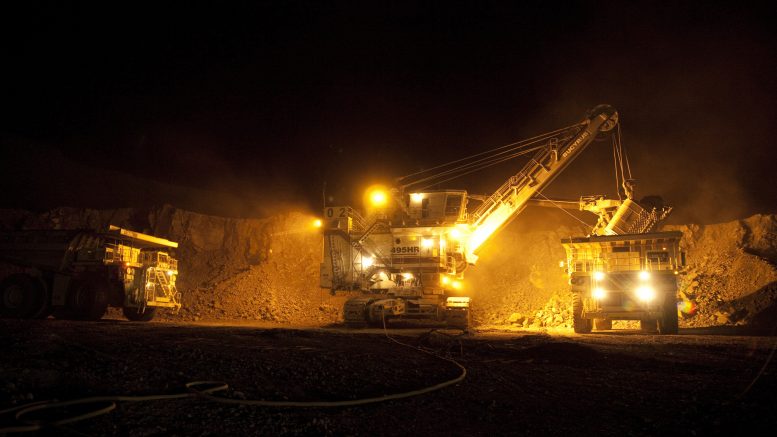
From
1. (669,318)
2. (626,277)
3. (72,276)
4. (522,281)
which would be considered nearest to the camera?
(669,318)

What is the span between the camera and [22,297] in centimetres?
1576

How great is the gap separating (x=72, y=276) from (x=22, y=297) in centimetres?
155

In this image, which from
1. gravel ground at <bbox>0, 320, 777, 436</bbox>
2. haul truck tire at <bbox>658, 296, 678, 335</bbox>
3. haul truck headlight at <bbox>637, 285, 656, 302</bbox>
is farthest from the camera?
haul truck headlight at <bbox>637, 285, 656, 302</bbox>

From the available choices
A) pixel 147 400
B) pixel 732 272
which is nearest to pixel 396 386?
pixel 147 400

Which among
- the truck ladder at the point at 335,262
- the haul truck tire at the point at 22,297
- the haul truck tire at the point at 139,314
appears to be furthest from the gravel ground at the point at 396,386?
the truck ladder at the point at 335,262

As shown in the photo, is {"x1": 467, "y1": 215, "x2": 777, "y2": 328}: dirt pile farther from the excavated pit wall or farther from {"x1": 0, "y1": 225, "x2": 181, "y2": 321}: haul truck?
{"x1": 0, "y1": 225, "x2": 181, "y2": 321}: haul truck

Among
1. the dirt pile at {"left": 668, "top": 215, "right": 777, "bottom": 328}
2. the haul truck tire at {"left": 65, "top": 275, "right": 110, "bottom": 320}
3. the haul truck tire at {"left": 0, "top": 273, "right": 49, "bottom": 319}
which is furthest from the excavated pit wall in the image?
the haul truck tire at {"left": 0, "top": 273, "right": 49, "bottom": 319}

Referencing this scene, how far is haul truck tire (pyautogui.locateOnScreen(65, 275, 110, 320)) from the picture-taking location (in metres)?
15.9

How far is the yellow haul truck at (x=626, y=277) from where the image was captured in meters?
14.8

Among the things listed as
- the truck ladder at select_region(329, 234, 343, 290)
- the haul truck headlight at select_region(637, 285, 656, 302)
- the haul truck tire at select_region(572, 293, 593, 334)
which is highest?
the truck ladder at select_region(329, 234, 343, 290)

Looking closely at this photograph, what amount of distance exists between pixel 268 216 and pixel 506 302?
55.3ft

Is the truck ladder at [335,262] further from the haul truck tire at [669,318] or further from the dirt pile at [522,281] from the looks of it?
the haul truck tire at [669,318]

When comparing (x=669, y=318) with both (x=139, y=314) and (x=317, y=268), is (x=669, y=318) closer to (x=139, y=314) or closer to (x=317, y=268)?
(x=139, y=314)

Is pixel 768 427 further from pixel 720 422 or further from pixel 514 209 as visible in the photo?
pixel 514 209
